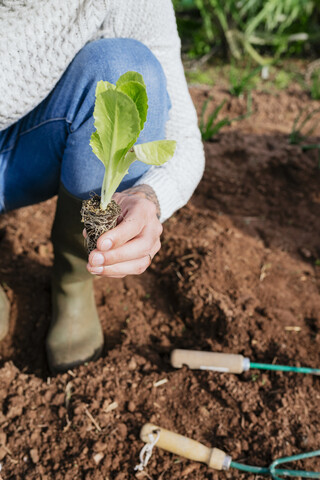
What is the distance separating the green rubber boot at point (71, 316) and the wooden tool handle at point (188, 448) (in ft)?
1.31

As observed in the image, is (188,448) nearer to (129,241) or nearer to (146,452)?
(146,452)

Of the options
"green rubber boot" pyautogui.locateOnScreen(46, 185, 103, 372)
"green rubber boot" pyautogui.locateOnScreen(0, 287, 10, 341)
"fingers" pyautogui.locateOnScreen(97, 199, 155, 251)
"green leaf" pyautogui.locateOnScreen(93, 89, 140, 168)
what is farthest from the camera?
"green rubber boot" pyautogui.locateOnScreen(0, 287, 10, 341)

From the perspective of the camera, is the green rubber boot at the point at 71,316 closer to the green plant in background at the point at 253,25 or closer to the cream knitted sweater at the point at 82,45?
→ the cream knitted sweater at the point at 82,45

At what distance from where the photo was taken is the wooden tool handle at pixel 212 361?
1481 millimetres

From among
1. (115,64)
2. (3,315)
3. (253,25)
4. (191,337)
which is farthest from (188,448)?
(253,25)

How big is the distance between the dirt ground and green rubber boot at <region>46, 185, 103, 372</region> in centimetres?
8

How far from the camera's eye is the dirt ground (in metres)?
1.34

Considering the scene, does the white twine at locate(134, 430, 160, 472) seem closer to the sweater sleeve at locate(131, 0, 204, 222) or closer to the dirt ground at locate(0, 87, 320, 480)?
the dirt ground at locate(0, 87, 320, 480)

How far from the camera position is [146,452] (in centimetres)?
132

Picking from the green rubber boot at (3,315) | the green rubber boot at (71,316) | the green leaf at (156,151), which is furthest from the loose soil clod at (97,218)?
the green rubber boot at (3,315)

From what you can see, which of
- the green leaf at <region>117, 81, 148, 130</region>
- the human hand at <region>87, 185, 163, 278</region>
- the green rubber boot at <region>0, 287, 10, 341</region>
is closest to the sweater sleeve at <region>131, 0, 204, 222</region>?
the human hand at <region>87, 185, 163, 278</region>

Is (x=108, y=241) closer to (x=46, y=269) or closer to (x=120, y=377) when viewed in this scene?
(x=120, y=377)

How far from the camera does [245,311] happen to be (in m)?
1.70

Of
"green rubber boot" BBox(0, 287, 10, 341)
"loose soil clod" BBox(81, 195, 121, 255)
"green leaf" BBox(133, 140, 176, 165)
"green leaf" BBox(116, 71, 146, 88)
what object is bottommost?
"green rubber boot" BBox(0, 287, 10, 341)
